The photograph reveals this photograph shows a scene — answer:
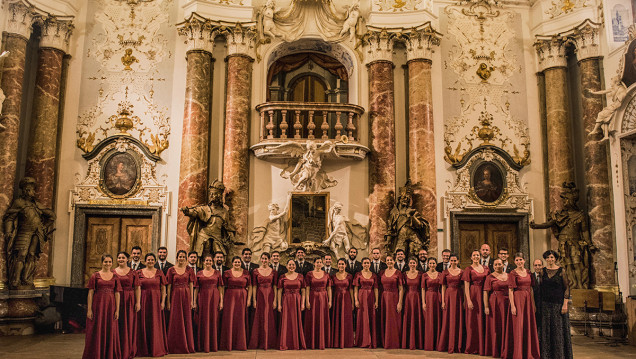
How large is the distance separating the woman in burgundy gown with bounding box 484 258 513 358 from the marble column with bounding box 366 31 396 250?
4.26 metres

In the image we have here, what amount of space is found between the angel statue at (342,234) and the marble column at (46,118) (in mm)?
5945

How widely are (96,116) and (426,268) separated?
26.6 feet

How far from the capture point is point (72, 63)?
12570mm

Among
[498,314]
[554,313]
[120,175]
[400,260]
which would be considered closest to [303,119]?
[120,175]

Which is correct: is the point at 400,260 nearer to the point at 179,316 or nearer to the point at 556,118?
the point at 179,316

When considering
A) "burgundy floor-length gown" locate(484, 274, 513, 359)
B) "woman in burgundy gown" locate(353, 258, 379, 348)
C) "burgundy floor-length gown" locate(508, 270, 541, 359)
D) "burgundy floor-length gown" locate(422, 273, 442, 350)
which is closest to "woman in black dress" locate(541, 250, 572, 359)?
"burgundy floor-length gown" locate(508, 270, 541, 359)

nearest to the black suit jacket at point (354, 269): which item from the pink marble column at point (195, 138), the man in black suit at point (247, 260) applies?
the man in black suit at point (247, 260)

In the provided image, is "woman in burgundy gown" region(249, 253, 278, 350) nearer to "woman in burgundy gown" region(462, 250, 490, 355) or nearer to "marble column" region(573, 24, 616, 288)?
"woman in burgundy gown" region(462, 250, 490, 355)

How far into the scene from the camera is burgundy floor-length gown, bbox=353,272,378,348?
8594mm

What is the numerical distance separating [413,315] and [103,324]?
4.49 m

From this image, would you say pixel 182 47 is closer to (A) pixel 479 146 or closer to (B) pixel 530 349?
(A) pixel 479 146

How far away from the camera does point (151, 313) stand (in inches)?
310

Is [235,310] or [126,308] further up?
[126,308]

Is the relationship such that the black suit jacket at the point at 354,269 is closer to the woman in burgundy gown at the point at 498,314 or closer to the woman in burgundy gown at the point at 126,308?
the woman in burgundy gown at the point at 498,314
